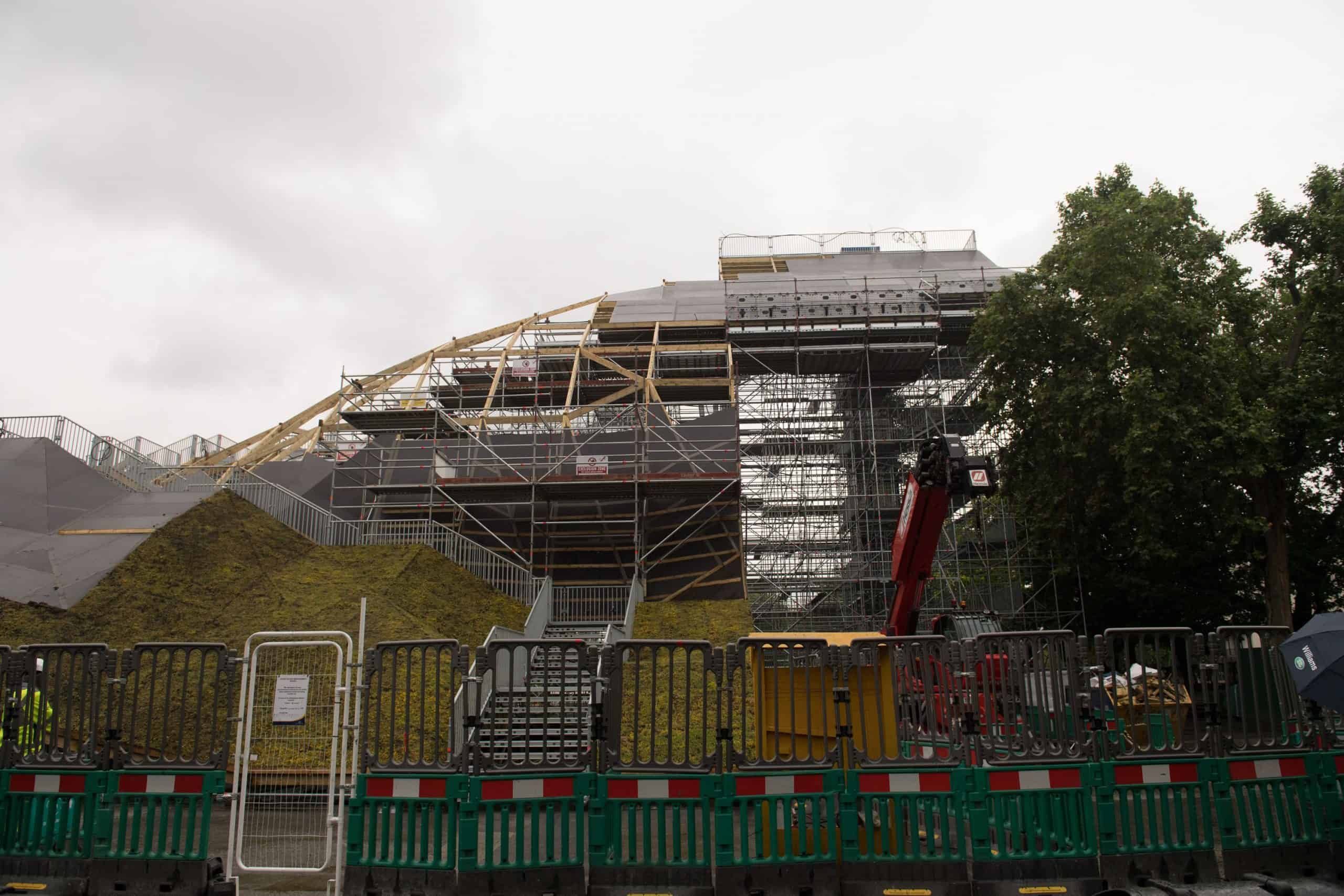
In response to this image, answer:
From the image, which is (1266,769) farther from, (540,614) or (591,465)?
(591,465)

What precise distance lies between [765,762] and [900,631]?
6.24 metres

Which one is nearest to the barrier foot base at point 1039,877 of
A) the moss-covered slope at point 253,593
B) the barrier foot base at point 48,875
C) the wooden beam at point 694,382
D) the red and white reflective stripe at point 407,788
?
the red and white reflective stripe at point 407,788

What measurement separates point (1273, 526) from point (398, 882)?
23.2 meters

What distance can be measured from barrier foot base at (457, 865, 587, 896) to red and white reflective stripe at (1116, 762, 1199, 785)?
180 inches

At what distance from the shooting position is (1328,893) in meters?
7.18

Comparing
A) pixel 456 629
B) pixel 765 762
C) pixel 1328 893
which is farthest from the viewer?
pixel 456 629

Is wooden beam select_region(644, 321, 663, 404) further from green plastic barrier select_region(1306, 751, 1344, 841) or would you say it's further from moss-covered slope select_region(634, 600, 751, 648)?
green plastic barrier select_region(1306, 751, 1344, 841)

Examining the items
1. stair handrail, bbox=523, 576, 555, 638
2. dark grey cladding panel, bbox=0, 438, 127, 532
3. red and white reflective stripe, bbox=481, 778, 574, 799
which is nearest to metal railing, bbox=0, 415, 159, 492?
dark grey cladding panel, bbox=0, 438, 127, 532

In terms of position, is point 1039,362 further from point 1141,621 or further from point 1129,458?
point 1141,621

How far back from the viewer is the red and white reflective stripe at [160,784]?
300 inches

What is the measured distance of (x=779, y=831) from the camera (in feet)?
25.5

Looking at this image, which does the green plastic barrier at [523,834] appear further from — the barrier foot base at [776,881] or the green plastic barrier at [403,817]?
the barrier foot base at [776,881]

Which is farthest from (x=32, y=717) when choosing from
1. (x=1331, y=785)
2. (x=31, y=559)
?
(x=31, y=559)

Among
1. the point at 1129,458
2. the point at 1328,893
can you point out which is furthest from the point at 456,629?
the point at 1129,458
